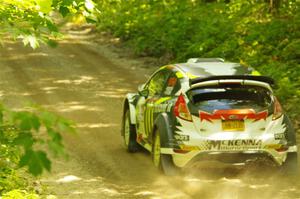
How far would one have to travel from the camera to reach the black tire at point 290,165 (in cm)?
958

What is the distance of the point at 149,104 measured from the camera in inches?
420

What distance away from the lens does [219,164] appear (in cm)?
931

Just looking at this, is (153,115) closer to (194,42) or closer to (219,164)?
(219,164)

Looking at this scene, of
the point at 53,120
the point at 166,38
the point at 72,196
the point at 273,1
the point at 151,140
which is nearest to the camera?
the point at 53,120

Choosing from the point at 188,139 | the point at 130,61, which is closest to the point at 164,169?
the point at 188,139

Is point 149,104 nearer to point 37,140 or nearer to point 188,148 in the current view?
point 188,148

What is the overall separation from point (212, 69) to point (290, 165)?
76.0 inches

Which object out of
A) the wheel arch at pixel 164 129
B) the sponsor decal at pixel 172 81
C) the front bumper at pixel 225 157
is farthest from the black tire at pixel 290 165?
the sponsor decal at pixel 172 81

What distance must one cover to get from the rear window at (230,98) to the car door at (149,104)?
4.18ft

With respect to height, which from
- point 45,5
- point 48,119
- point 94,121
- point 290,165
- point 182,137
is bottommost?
point 94,121

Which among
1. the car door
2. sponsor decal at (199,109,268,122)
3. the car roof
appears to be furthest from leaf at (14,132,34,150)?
the car door

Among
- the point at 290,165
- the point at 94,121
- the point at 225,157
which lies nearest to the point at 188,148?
the point at 225,157

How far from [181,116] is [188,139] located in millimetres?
379

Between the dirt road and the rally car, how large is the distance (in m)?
0.39
